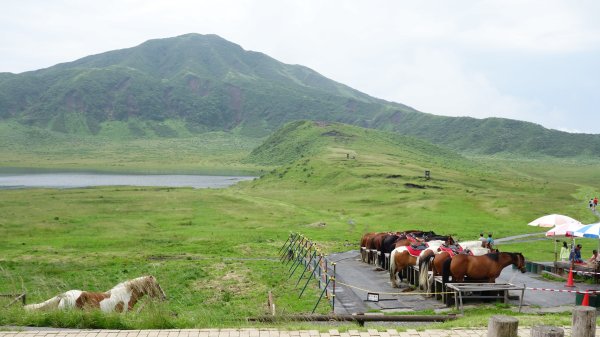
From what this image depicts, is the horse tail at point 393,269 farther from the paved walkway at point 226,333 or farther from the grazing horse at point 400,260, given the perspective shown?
the paved walkway at point 226,333

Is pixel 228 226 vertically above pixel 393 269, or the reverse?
pixel 393 269

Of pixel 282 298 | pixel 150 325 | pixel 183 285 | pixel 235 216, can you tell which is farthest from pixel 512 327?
pixel 235 216

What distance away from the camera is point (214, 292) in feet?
84.8

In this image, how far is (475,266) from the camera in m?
24.2

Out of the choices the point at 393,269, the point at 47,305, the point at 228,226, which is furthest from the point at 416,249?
the point at 228,226

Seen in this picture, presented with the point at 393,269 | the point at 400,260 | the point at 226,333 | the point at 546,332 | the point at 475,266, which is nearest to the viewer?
the point at 546,332

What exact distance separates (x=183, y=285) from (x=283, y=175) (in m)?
81.1

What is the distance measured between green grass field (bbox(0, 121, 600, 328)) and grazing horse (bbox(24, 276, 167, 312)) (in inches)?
49.5

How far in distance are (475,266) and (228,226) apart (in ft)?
114

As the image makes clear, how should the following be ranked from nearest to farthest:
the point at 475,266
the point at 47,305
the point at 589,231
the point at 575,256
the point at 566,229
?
1. the point at 47,305
2. the point at 475,266
3. the point at 589,231
4. the point at 566,229
5. the point at 575,256

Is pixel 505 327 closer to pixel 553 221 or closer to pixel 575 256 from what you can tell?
pixel 575 256

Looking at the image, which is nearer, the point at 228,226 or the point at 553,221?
→ the point at 553,221

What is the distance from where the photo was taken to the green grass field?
78.8 ft

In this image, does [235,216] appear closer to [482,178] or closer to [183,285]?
[183,285]
